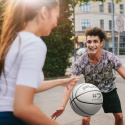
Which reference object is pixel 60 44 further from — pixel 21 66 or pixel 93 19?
pixel 93 19

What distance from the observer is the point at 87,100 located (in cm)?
334

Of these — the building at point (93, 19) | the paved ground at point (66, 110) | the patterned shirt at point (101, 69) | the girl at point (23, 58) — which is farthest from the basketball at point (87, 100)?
the building at point (93, 19)

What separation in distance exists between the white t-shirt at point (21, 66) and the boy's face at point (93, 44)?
2.31m

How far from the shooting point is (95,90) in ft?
11.0

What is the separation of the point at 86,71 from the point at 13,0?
2288 millimetres

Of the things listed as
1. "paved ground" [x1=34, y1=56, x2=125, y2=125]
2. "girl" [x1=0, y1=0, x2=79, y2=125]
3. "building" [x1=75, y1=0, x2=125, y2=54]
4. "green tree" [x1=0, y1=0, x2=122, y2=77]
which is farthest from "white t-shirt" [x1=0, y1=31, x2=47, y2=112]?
"building" [x1=75, y1=0, x2=125, y2=54]

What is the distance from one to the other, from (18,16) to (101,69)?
7.67 feet

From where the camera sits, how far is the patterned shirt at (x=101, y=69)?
3492 mm

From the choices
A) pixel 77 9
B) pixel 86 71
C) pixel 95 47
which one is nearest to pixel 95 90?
pixel 86 71

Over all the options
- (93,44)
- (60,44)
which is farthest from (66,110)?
(60,44)

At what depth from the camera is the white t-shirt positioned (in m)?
1.19

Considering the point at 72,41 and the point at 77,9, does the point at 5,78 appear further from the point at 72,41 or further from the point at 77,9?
the point at 77,9

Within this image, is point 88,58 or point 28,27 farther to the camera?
point 88,58

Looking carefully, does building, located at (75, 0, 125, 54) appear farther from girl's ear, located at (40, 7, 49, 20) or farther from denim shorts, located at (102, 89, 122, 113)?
girl's ear, located at (40, 7, 49, 20)
